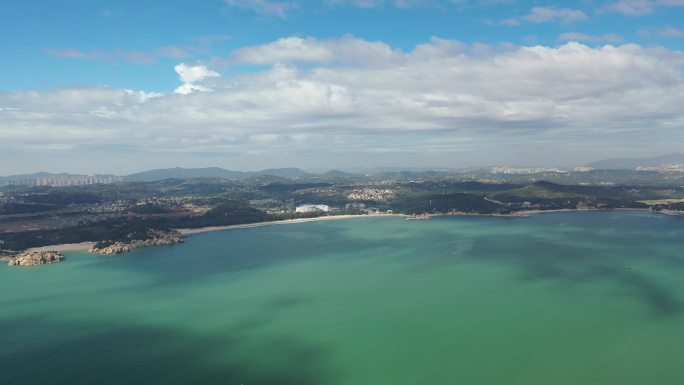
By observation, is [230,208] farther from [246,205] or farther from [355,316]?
[355,316]

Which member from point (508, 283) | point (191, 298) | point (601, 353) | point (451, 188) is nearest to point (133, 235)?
point (191, 298)

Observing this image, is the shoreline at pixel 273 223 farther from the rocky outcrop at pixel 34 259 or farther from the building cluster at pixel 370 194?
the building cluster at pixel 370 194

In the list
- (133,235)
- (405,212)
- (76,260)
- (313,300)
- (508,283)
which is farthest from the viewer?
(405,212)

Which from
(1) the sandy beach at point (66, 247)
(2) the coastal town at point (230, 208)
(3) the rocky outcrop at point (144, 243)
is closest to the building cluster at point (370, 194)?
(2) the coastal town at point (230, 208)

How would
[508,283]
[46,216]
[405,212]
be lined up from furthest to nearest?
[405,212] → [46,216] → [508,283]

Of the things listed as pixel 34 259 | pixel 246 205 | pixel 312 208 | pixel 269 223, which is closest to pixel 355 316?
pixel 34 259

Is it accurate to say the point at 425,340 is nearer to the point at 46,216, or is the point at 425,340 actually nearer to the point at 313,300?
the point at 313,300
